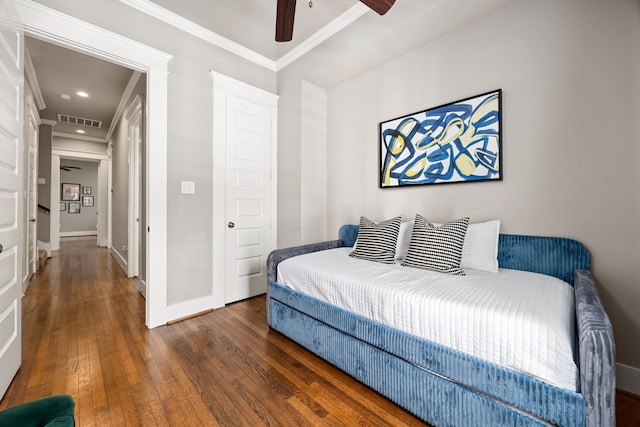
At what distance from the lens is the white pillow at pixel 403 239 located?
2.32 metres

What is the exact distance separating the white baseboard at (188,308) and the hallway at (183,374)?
3.3 inches

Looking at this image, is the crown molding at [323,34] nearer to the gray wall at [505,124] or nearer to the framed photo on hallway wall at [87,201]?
the gray wall at [505,124]

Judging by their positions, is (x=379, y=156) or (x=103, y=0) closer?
(x=103, y=0)

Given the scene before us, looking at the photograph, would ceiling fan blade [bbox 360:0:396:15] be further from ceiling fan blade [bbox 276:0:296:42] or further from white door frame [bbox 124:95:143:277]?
white door frame [bbox 124:95:143:277]

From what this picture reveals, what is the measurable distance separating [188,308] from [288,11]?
104 inches

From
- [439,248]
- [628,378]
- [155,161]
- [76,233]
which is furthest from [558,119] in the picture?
[76,233]

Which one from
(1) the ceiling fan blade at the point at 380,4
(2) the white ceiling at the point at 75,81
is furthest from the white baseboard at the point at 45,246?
(1) the ceiling fan blade at the point at 380,4

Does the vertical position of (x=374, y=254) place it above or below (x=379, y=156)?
below

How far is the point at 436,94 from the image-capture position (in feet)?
7.90

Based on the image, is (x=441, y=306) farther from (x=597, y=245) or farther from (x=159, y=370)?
(x=159, y=370)

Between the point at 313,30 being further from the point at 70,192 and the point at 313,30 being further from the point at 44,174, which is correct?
the point at 70,192

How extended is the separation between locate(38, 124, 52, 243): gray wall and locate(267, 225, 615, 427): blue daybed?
591cm

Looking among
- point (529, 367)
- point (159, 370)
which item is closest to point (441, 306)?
point (529, 367)

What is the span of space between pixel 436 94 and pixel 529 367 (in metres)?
2.17
